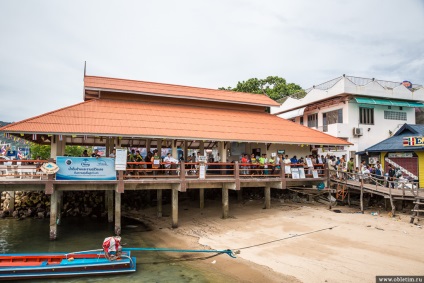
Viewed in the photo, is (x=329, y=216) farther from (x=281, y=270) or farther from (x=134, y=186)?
(x=134, y=186)

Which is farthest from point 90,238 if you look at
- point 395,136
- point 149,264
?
point 395,136

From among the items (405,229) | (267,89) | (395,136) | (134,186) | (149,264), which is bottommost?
(149,264)

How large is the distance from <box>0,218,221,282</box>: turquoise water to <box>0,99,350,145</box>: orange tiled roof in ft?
18.9

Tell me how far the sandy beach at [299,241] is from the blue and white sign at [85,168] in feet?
14.6

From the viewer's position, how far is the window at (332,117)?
1115 inches

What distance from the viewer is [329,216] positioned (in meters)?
18.3

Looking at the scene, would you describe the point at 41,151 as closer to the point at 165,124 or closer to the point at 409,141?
the point at 165,124

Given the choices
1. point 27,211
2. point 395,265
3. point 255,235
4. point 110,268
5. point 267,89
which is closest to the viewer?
point 395,265

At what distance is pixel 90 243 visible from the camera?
628 inches

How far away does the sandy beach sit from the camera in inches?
445

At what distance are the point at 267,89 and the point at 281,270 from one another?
38.5 metres

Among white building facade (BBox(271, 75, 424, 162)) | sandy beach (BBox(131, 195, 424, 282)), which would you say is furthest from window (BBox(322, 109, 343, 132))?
sandy beach (BBox(131, 195, 424, 282))

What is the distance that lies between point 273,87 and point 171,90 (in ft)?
90.9

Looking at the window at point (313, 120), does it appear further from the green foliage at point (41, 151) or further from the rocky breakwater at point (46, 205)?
the green foliage at point (41, 151)
